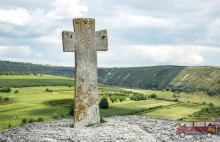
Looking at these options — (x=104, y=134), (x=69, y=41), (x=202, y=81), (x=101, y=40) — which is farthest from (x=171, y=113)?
(x=202, y=81)

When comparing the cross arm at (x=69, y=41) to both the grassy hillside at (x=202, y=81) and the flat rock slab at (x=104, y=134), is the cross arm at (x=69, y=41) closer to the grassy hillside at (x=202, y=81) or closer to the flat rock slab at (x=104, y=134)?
the flat rock slab at (x=104, y=134)

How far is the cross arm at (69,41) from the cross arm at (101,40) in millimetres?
1766

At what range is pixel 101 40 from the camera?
23.9 metres

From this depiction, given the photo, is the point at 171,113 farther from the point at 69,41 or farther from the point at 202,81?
the point at 202,81

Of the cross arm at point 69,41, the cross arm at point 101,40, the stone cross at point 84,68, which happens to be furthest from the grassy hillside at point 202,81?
the cross arm at point 69,41

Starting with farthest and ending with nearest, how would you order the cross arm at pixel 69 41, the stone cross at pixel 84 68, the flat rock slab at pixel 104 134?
1. the cross arm at pixel 69 41
2. the stone cross at pixel 84 68
3. the flat rock slab at pixel 104 134

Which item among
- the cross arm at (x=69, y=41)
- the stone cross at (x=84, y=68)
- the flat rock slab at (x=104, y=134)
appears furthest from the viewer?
the cross arm at (x=69, y=41)

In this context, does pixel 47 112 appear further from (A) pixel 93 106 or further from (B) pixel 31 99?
(A) pixel 93 106

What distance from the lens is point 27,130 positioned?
21422 millimetres

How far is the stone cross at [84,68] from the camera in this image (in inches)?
879

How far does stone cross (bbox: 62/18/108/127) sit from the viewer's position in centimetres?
2233

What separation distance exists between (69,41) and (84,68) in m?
2.00

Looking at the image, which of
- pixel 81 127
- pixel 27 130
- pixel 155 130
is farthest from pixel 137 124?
pixel 27 130

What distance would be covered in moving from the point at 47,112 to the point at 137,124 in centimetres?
3642
